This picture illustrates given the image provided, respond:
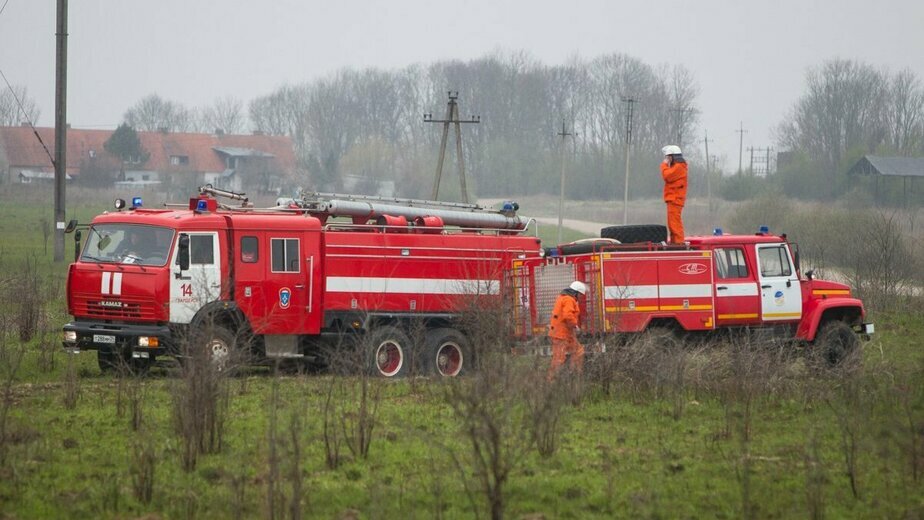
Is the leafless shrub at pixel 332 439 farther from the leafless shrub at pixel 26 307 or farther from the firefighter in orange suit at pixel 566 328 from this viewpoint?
the leafless shrub at pixel 26 307

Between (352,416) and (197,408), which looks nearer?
(197,408)

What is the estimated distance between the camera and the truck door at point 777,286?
68.1ft

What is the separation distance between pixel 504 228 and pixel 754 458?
1121 centimetres

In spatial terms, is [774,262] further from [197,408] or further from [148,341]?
[197,408]

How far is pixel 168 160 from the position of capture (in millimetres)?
100250

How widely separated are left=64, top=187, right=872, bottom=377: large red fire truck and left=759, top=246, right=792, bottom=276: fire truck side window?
0.02 metres

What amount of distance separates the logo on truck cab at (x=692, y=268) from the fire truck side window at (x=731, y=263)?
623 mm

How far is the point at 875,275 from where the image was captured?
33219mm

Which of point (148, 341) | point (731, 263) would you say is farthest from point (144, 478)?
point (731, 263)

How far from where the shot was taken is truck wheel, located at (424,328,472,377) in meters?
21.0

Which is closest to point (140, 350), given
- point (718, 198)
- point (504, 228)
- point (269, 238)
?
point (269, 238)

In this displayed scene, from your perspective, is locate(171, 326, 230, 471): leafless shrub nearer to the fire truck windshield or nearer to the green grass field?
the green grass field

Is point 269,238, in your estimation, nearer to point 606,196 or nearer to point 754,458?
point 754,458

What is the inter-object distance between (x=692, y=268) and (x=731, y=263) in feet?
3.37
